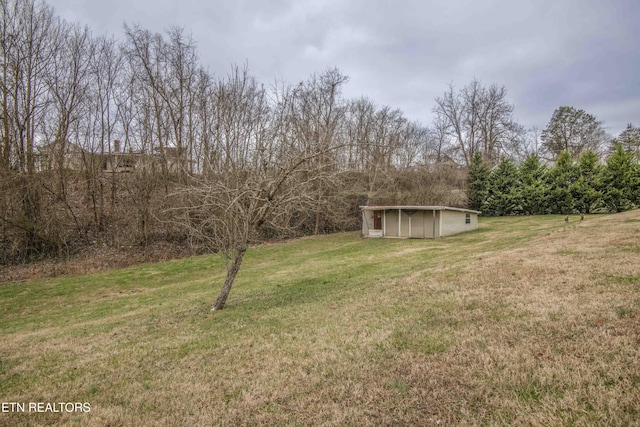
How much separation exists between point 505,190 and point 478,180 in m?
2.49

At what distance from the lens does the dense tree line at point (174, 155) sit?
15.3 meters

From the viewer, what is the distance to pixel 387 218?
80.4 ft

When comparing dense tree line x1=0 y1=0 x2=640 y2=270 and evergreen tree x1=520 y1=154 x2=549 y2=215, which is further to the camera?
evergreen tree x1=520 y1=154 x2=549 y2=215

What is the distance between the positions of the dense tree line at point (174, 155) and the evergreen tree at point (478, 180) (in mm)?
134

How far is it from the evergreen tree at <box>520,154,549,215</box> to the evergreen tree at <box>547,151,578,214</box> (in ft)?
1.86

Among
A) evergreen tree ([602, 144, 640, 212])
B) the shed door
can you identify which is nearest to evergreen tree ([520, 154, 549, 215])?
evergreen tree ([602, 144, 640, 212])

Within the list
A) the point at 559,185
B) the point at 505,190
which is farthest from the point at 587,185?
the point at 505,190

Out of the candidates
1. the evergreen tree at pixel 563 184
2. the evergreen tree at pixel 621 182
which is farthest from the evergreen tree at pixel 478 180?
the evergreen tree at pixel 621 182

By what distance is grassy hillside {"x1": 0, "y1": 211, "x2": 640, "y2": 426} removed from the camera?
2.79 meters

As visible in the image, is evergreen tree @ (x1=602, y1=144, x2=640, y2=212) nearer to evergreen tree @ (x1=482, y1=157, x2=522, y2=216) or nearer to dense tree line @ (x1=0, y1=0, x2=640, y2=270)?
dense tree line @ (x1=0, y1=0, x2=640, y2=270)

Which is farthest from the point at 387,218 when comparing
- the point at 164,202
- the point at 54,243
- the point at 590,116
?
the point at 590,116

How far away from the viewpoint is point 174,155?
2097 centimetres

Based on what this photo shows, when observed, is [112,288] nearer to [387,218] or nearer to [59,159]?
[59,159]

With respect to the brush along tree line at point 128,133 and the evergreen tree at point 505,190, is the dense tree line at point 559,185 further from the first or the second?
the brush along tree line at point 128,133
